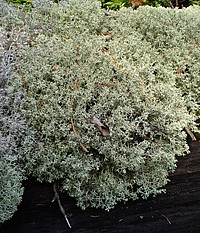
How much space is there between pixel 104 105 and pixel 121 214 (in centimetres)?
55

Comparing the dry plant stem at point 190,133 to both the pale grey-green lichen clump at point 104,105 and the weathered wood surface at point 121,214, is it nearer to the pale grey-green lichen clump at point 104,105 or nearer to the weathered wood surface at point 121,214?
the pale grey-green lichen clump at point 104,105

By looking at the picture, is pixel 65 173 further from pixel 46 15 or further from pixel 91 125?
pixel 46 15

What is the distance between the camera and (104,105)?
1914 mm

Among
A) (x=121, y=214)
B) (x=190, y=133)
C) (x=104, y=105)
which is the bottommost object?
(x=121, y=214)

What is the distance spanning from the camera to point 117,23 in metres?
2.53

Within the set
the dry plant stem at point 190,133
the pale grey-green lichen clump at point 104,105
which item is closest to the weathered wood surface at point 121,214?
the pale grey-green lichen clump at point 104,105

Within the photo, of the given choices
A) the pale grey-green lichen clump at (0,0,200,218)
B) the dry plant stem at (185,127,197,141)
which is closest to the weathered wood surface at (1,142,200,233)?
the pale grey-green lichen clump at (0,0,200,218)

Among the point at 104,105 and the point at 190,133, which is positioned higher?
the point at 104,105

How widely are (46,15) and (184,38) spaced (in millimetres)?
941

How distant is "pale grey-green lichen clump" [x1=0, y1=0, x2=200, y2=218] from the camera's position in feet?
5.96

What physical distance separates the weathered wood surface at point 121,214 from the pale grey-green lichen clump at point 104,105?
2.3 inches

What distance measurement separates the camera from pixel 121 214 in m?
1.84

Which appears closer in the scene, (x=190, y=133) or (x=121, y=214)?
(x=121, y=214)

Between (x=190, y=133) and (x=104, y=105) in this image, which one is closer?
(x=104, y=105)
